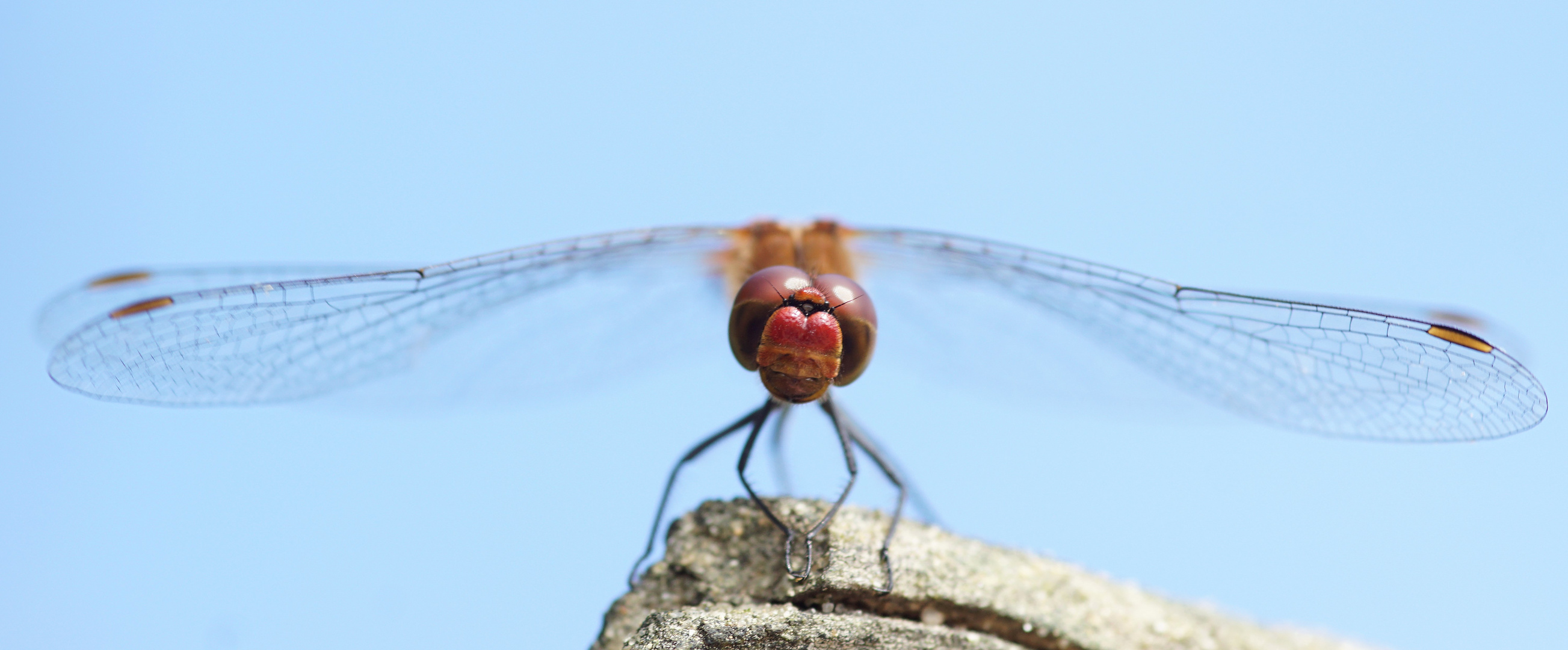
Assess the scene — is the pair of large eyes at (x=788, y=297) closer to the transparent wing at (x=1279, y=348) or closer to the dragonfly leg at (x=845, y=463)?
the dragonfly leg at (x=845, y=463)

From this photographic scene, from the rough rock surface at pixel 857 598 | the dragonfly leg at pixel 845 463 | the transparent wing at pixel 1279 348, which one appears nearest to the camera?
the rough rock surface at pixel 857 598

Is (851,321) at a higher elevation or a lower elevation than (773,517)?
higher

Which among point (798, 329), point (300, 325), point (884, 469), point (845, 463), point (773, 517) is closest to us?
point (798, 329)

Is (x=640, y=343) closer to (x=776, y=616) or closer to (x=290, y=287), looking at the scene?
(x=290, y=287)

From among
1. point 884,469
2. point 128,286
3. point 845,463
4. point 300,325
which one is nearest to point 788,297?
point 845,463

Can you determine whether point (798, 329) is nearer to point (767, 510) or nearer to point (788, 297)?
point (788, 297)

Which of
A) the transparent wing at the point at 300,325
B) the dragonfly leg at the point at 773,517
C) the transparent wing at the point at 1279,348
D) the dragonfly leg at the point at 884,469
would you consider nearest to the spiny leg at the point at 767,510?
the dragonfly leg at the point at 773,517
